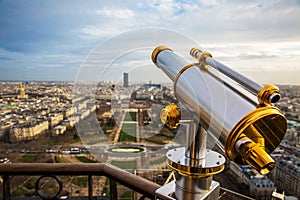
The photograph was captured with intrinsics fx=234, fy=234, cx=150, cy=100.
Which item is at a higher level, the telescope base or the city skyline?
the city skyline

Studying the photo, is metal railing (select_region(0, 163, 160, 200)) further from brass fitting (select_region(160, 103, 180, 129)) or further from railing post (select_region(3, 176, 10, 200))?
brass fitting (select_region(160, 103, 180, 129))

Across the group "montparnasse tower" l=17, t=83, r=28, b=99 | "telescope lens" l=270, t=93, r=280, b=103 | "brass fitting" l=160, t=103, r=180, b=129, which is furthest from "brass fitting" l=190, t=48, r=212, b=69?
"montparnasse tower" l=17, t=83, r=28, b=99

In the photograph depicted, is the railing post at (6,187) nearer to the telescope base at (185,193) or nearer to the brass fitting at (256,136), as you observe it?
the telescope base at (185,193)

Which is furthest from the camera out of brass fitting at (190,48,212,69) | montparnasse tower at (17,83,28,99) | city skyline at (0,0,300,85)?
montparnasse tower at (17,83,28,99)

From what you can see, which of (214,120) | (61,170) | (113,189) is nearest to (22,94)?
(61,170)

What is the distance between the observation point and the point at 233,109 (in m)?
0.38

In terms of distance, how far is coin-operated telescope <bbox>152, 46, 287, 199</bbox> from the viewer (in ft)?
1.15

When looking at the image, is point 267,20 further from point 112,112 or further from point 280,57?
point 112,112

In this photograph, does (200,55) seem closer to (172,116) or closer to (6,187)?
(172,116)

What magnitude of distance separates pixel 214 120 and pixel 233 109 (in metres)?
0.04

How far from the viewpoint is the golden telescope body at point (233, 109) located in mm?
344

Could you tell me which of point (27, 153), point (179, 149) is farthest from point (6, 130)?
point (179, 149)

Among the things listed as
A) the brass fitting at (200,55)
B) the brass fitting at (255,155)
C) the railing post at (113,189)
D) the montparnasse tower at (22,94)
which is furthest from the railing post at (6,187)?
the montparnasse tower at (22,94)

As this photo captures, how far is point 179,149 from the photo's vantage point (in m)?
0.59
